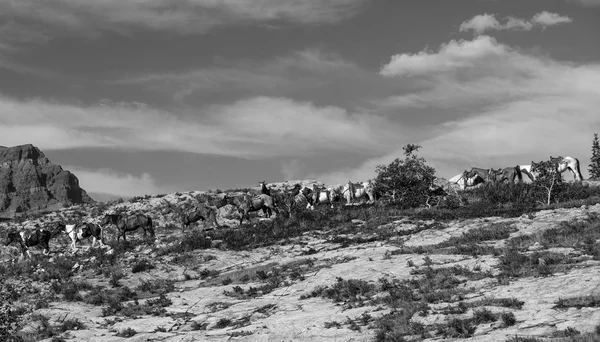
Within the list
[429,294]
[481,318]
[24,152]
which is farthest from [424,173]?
[24,152]

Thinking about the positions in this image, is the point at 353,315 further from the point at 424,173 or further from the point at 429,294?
the point at 424,173

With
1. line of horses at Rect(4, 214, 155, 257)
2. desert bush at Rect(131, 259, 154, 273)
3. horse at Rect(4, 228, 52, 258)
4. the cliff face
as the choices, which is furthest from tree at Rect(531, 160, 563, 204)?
the cliff face

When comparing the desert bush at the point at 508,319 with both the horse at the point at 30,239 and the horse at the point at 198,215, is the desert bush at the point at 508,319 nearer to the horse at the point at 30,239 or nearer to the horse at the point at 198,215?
the horse at the point at 198,215

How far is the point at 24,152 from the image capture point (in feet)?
625

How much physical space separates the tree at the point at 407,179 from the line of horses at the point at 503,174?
7.48m

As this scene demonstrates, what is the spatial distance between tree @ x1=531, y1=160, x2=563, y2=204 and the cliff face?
438ft

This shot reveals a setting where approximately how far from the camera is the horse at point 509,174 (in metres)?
51.3

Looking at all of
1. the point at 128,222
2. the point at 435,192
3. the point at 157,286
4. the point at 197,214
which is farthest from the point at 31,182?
the point at 157,286

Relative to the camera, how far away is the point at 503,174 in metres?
51.9

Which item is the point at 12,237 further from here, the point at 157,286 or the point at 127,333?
the point at 127,333

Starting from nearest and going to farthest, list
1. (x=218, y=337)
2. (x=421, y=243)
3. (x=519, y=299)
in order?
(x=519, y=299)
(x=218, y=337)
(x=421, y=243)

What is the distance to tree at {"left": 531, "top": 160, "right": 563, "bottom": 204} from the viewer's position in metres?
41.2

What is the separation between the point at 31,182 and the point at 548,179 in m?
158

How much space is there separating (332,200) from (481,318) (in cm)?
3167
